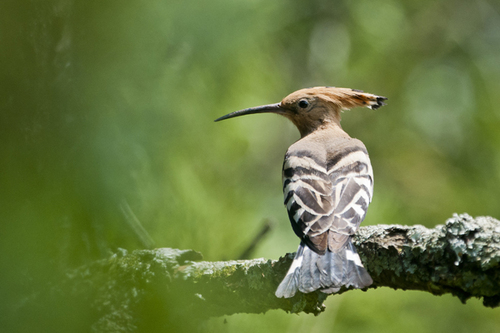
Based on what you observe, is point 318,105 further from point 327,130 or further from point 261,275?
point 261,275

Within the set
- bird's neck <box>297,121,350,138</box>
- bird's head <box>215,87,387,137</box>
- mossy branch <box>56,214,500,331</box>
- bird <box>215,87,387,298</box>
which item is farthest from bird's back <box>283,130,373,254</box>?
bird's head <box>215,87,387,137</box>

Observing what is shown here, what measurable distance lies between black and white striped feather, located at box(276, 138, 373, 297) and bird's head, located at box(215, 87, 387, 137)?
564 millimetres

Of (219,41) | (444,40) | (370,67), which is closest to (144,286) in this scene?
(219,41)

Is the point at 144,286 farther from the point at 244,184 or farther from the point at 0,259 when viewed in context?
the point at 244,184

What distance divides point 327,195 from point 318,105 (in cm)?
128

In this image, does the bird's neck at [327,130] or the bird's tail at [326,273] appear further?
the bird's neck at [327,130]

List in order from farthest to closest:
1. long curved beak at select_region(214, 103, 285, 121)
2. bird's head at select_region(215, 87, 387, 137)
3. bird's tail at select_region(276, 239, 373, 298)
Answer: bird's head at select_region(215, 87, 387, 137) → long curved beak at select_region(214, 103, 285, 121) → bird's tail at select_region(276, 239, 373, 298)

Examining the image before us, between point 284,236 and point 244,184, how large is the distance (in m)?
0.44

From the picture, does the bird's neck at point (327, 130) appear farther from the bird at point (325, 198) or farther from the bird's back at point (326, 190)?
the bird's back at point (326, 190)

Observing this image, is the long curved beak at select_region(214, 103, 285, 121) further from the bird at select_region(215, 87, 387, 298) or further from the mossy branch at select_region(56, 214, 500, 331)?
the mossy branch at select_region(56, 214, 500, 331)

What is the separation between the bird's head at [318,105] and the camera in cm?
325

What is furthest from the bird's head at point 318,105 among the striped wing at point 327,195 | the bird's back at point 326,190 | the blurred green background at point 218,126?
the striped wing at point 327,195

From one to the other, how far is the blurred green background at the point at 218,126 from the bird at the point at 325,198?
27 centimetres

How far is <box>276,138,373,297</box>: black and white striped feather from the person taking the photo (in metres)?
1.71
